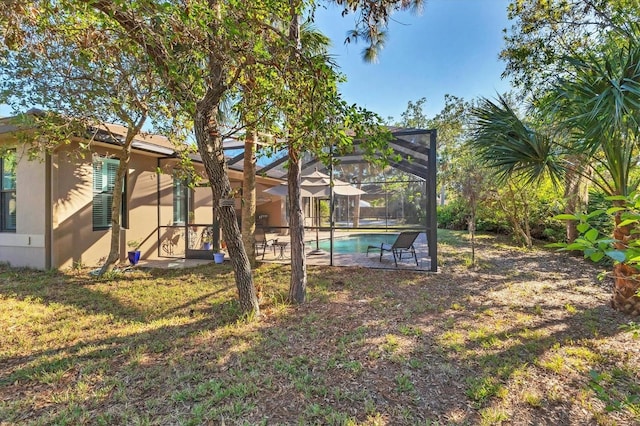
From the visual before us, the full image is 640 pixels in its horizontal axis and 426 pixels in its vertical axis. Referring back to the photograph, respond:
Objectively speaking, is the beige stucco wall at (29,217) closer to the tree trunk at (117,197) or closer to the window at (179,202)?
the tree trunk at (117,197)

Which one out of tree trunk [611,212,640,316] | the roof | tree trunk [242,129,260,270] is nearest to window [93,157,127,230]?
the roof

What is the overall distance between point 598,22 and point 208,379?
919cm

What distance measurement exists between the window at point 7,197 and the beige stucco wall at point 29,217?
0.33m

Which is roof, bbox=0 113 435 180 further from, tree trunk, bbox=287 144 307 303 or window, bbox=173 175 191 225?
tree trunk, bbox=287 144 307 303

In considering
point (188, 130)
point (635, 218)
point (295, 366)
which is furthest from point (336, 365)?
point (188, 130)

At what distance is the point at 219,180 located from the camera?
174 inches

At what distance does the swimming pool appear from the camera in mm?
11133

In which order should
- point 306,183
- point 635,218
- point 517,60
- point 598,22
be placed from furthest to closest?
point 306,183
point 517,60
point 598,22
point 635,218

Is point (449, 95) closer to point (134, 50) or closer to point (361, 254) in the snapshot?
point (361, 254)

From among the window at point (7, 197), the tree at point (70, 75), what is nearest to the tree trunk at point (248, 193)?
the tree at point (70, 75)

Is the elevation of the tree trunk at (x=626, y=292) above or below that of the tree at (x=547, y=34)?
below

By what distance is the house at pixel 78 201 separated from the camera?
24.3ft

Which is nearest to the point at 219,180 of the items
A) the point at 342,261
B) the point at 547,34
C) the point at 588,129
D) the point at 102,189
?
the point at 588,129

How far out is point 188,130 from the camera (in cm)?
738
